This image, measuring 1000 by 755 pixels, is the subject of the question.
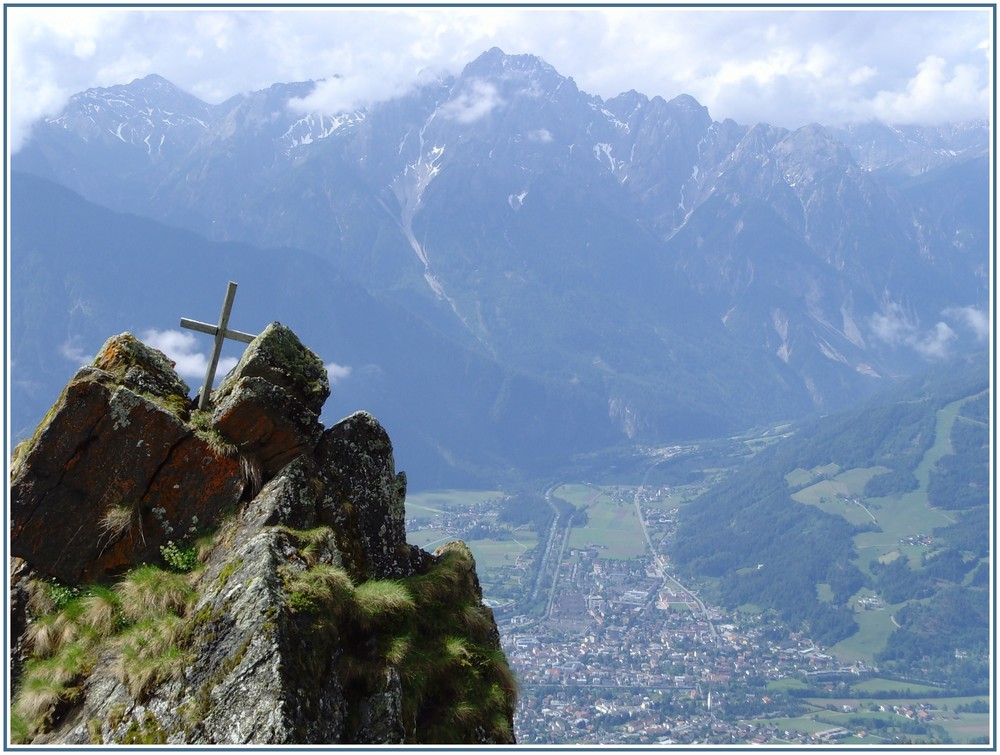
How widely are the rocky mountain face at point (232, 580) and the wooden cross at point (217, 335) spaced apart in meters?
0.20

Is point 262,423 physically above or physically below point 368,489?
above

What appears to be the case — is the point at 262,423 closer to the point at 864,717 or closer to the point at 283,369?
the point at 283,369

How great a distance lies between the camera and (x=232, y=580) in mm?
10891

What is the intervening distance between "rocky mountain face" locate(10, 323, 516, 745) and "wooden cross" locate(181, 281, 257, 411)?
0.20 meters

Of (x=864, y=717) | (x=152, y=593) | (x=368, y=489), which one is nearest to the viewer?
(x=152, y=593)

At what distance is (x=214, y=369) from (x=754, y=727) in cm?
18372

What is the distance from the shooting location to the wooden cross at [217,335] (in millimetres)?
13898

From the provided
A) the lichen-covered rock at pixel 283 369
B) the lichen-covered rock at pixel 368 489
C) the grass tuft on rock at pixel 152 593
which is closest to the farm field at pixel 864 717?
the lichen-covered rock at pixel 368 489

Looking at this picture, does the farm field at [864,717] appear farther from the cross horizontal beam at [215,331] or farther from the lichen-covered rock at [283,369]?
the cross horizontal beam at [215,331]

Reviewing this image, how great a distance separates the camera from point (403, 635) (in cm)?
1174

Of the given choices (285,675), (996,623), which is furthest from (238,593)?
(996,623)

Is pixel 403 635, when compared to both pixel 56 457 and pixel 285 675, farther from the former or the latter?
pixel 56 457

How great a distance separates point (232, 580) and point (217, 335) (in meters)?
5.10

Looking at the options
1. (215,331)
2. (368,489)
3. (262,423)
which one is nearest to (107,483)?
(262,423)
